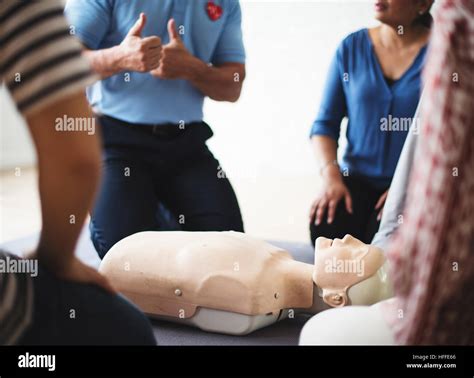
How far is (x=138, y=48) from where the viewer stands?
3.48 feet

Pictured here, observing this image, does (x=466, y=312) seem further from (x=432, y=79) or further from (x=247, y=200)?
(x=247, y=200)

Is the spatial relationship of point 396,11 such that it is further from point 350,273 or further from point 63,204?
point 63,204

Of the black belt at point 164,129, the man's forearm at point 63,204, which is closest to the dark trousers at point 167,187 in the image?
the black belt at point 164,129

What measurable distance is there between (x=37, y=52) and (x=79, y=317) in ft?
0.98

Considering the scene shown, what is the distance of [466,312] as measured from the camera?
74 cm

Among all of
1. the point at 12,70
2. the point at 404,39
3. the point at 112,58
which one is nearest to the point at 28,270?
the point at 12,70

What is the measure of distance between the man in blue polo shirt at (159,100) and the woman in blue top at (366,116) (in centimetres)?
13

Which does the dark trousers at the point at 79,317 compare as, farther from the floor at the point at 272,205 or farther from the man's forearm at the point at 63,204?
the floor at the point at 272,205

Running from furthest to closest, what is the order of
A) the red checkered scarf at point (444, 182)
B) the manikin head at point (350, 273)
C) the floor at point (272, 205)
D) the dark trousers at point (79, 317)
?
the floor at point (272, 205) → the manikin head at point (350, 273) → the dark trousers at point (79, 317) → the red checkered scarf at point (444, 182)

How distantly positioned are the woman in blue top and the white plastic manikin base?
4.0 inches

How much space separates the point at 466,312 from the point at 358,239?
334 millimetres

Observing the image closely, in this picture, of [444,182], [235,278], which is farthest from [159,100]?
[444,182]

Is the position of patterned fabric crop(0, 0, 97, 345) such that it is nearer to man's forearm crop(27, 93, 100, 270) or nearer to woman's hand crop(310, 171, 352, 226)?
man's forearm crop(27, 93, 100, 270)

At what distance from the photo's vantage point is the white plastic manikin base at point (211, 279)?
1.01 meters
